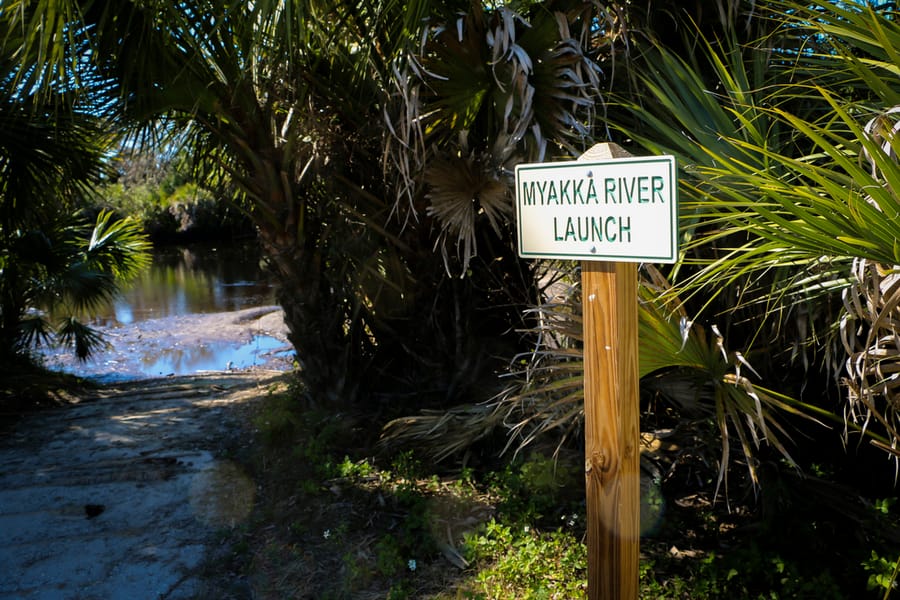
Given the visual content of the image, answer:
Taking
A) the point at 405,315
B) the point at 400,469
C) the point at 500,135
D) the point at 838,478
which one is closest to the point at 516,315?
the point at 405,315

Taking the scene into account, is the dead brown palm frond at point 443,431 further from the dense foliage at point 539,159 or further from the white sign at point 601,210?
the white sign at point 601,210

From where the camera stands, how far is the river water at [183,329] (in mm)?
12453

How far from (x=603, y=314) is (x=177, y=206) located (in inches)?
1129

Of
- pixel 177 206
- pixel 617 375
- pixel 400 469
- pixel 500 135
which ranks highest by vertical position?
pixel 177 206

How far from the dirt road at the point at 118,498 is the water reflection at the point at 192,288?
7207 millimetres

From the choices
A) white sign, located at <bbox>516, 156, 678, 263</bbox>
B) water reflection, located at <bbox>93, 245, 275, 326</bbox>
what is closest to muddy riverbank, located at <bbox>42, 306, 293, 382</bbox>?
water reflection, located at <bbox>93, 245, 275, 326</bbox>

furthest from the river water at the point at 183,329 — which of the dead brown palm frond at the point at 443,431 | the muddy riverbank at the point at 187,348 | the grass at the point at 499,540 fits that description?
the grass at the point at 499,540

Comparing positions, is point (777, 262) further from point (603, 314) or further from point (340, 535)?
point (340, 535)

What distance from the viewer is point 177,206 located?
28.5 metres

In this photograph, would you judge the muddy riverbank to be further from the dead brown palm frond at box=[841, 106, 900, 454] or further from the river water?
the dead brown palm frond at box=[841, 106, 900, 454]

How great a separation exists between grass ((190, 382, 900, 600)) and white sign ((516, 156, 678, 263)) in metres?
1.78

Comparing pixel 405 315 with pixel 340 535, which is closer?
pixel 340 535

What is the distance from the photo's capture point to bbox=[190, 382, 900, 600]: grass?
123 inches

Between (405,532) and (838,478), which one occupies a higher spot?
(838,478)
